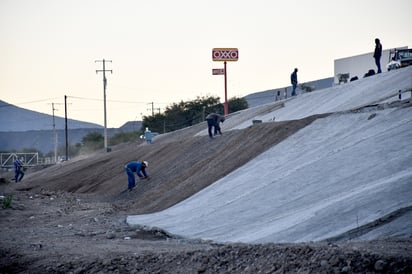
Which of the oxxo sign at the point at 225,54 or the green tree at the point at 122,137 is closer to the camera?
the oxxo sign at the point at 225,54

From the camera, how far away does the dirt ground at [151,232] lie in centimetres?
1088

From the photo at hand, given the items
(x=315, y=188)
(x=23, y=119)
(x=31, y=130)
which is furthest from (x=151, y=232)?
(x=23, y=119)

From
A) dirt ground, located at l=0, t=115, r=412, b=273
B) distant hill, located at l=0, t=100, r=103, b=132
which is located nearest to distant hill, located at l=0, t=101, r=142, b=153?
distant hill, located at l=0, t=100, r=103, b=132

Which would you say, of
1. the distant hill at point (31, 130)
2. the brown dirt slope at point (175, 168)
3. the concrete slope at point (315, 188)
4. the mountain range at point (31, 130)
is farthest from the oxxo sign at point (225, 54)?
the distant hill at point (31, 130)

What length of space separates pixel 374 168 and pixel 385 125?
4.46 meters

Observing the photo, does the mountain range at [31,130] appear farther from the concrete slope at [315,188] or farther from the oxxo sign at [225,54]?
the concrete slope at [315,188]

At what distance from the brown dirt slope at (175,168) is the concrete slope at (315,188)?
5.68 ft

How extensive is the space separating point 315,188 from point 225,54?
40265mm

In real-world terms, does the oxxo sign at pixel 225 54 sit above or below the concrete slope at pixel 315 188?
above

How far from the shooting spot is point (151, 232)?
2064cm

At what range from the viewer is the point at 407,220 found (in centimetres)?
1309

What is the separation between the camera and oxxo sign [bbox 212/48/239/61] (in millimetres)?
57969

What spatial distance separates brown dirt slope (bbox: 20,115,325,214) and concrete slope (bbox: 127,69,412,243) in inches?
68.1

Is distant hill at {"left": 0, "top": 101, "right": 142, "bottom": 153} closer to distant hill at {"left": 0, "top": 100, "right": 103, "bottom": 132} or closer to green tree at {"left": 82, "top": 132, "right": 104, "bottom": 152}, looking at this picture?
distant hill at {"left": 0, "top": 100, "right": 103, "bottom": 132}
